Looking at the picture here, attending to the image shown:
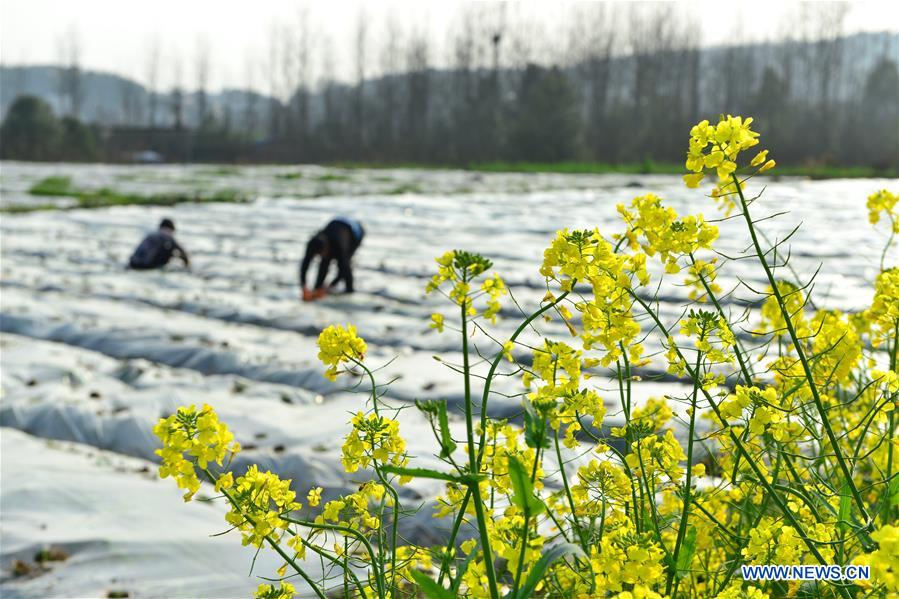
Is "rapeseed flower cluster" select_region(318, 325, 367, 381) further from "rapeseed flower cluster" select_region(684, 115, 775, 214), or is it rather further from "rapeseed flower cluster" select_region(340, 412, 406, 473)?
"rapeseed flower cluster" select_region(684, 115, 775, 214)

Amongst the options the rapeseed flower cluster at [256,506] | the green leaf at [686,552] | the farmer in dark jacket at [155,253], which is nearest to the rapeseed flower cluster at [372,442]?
the rapeseed flower cluster at [256,506]

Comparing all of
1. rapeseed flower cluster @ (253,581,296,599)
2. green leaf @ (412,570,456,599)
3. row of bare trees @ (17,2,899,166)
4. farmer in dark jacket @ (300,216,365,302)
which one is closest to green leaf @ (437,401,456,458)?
green leaf @ (412,570,456,599)

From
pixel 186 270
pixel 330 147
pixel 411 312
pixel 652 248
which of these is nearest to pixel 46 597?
pixel 652 248

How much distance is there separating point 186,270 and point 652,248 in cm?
786

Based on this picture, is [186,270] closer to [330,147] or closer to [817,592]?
[817,592]

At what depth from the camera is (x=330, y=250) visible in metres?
7.05

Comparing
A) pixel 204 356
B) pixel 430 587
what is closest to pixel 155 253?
pixel 204 356

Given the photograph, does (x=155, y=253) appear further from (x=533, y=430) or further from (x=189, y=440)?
(x=533, y=430)

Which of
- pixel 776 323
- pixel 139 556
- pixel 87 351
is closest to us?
pixel 776 323

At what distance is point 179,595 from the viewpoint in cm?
273

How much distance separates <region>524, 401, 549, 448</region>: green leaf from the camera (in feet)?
3.23

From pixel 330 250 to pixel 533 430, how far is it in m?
6.20

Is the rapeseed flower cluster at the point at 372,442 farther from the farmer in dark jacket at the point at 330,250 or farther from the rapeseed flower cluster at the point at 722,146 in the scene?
the farmer in dark jacket at the point at 330,250

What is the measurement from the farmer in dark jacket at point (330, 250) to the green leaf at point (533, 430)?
238 inches
